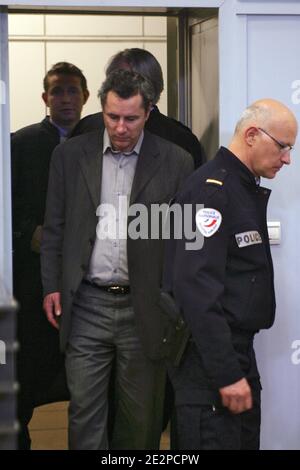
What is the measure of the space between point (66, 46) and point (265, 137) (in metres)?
3.29

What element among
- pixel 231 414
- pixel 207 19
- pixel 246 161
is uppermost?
pixel 207 19

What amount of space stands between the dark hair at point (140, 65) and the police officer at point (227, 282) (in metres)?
0.69

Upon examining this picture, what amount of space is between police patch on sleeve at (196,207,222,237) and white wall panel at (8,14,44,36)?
3335 millimetres

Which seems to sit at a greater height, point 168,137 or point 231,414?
point 168,137

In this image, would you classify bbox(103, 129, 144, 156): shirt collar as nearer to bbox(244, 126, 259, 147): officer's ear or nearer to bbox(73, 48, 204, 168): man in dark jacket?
bbox(73, 48, 204, 168): man in dark jacket

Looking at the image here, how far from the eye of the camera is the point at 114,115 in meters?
2.85

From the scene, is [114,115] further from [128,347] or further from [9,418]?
[9,418]

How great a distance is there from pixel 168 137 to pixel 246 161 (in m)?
0.73

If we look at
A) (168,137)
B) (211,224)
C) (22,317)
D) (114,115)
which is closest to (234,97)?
(168,137)

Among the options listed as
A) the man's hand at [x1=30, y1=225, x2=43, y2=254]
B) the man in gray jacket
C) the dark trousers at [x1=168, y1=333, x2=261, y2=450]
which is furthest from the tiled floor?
the dark trousers at [x1=168, y1=333, x2=261, y2=450]

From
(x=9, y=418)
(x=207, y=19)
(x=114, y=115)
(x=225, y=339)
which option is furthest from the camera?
(x=207, y=19)

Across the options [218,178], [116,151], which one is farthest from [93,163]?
[218,178]

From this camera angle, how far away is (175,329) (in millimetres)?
2615

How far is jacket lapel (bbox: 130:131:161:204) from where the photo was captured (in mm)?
2922
